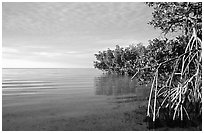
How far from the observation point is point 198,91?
846cm

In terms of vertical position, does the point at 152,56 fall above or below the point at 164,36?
below

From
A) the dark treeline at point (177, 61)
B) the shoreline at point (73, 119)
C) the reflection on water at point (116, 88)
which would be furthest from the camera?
the reflection on water at point (116, 88)

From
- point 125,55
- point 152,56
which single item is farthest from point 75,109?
point 125,55

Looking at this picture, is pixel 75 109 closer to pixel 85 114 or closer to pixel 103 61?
pixel 85 114

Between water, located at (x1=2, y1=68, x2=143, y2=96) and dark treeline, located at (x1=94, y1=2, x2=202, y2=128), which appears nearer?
dark treeline, located at (x1=94, y1=2, x2=202, y2=128)

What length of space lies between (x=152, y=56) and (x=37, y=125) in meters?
5.78

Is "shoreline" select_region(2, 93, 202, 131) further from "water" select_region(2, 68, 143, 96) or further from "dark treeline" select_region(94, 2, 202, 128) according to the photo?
"water" select_region(2, 68, 143, 96)

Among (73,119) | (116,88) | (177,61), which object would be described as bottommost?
(73,119)

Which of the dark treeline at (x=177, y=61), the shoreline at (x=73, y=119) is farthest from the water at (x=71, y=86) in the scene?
the dark treeline at (x=177, y=61)

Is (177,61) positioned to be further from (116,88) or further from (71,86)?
(71,86)

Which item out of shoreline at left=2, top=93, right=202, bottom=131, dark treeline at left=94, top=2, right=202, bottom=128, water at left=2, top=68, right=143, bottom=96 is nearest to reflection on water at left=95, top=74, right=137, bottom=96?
water at left=2, top=68, right=143, bottom=96

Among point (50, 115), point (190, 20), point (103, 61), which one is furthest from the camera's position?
point (103, 61)

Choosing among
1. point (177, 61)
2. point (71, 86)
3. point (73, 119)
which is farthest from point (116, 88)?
point (177, 61)

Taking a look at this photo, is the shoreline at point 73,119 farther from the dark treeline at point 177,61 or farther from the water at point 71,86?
the water at point 71,86
